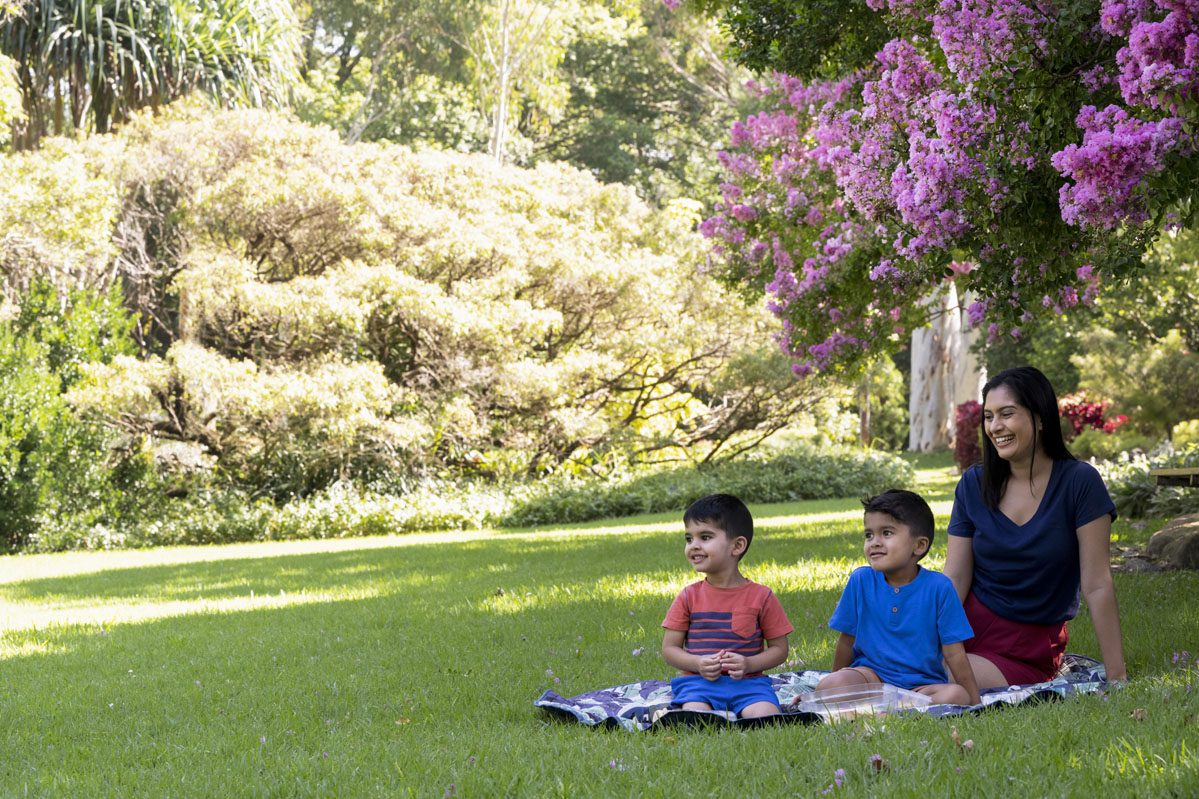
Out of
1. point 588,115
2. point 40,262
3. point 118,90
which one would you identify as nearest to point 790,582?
point 40,262

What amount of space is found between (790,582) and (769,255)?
139 inches

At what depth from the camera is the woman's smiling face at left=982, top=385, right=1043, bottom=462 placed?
3957 millimetres

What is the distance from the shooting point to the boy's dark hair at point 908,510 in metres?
3.70

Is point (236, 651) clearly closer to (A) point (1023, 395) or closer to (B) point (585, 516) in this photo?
(A) point (1023, 395)

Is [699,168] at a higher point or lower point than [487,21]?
lower

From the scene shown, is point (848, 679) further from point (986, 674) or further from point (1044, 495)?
point (1044, 495)

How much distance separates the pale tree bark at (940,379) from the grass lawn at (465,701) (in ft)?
59.7

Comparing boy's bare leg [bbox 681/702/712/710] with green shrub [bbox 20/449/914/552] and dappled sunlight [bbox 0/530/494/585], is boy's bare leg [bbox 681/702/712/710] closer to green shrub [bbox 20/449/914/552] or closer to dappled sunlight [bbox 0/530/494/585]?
dappled sunlight [bbox 0/530/494/585]

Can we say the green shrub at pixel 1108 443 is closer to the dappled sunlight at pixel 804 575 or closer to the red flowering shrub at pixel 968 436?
the red flowering shrub at pixel 968 436

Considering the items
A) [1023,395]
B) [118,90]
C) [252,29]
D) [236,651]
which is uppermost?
[252,29]

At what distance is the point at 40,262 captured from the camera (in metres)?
14.9

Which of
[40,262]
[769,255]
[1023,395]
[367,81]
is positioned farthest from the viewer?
[367,81]

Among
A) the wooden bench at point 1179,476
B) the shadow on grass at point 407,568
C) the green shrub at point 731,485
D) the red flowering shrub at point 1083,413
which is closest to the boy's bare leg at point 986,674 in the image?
the shadow on grass at point 407,568

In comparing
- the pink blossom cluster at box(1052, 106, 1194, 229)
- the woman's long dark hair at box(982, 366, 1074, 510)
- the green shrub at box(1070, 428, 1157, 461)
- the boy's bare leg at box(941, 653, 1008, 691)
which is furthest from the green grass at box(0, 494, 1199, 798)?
the green shrub at box(1070, 428, 1157, 461)
